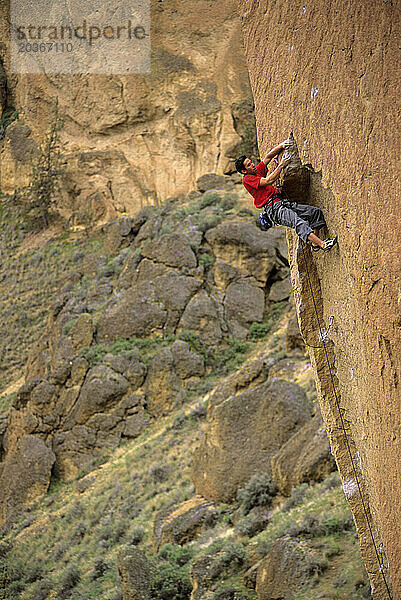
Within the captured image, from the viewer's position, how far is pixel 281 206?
5.16m

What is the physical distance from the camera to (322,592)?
7887 millimetres

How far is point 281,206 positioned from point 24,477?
16.6 meters

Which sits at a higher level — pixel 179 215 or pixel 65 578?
pixel 179 215

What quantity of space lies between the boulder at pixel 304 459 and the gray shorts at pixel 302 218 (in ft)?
21.5

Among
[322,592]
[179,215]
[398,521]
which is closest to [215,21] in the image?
[179,215]

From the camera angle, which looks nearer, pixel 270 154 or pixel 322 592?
pixel 270 154

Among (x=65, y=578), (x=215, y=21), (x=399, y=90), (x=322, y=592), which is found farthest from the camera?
(x=215, y=21)

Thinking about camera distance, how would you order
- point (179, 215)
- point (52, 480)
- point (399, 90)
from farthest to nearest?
point (179, 215) < point (52, 480) < point (399, 90)

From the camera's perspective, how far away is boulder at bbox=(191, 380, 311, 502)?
499 inches

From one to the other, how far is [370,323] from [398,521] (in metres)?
1.20

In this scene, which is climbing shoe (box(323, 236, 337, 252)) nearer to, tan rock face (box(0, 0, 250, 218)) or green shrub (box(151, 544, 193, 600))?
green shrub (box(151, 544, 193, 600))

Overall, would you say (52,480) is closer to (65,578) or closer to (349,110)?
(65,578)

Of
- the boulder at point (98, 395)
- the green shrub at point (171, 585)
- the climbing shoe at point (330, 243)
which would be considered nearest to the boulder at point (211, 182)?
the boulder at point (98, 395)

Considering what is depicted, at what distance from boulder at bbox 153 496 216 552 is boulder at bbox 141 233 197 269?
427 inches
